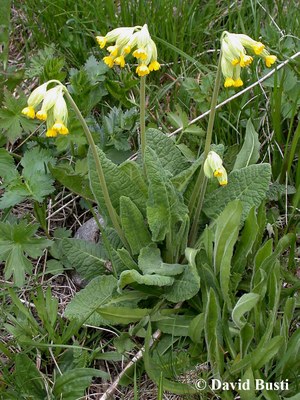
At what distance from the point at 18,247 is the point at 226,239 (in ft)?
2.73

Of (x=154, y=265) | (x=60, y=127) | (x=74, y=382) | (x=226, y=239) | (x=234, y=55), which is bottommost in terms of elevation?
(x=74, y=382)

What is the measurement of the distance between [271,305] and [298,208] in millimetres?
650

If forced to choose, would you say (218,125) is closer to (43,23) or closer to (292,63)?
(292,63)

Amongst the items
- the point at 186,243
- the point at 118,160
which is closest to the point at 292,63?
the point at 118,160

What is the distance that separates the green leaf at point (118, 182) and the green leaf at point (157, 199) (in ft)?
0.49

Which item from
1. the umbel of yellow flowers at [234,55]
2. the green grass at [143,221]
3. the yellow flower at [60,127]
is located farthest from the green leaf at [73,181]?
the umbel of yellow flowers at [234,55]

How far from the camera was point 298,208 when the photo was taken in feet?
9.27

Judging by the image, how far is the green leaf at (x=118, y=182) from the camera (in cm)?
249

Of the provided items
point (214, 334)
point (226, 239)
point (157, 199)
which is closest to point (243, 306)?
point (214, 334)

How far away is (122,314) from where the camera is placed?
236 cm

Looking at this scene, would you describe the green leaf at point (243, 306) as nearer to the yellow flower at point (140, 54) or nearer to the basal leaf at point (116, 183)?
the basal leaf at point (116, 183)

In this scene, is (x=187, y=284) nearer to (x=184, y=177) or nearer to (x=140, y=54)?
(x=184, y=177)

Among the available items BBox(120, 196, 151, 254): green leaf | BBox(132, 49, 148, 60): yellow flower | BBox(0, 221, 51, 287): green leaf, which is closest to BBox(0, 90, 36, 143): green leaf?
BBox(0, 221, 51, 287): green leaf

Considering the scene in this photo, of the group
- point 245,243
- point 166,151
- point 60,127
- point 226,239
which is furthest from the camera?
point 166,151
